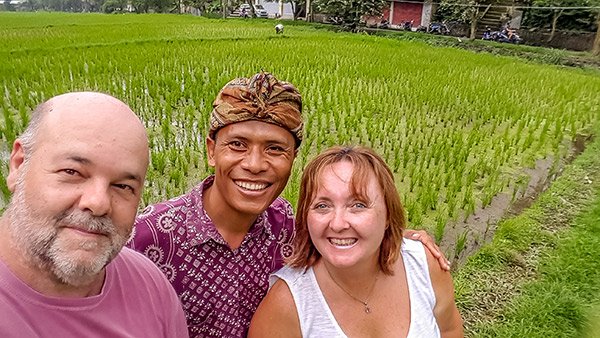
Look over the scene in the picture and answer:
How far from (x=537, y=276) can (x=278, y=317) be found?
233 cm

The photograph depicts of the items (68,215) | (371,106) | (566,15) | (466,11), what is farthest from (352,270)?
(566,15)

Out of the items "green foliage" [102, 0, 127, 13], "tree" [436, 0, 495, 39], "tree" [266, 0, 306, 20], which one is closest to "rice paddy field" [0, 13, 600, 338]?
"tree" [436, 0, 495, 39]

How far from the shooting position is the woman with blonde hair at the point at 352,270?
1.37 metres

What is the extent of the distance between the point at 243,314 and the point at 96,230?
77cm

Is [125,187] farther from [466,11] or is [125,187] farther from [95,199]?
[466,11]

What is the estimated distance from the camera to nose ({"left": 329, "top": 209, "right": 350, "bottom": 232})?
1340mm

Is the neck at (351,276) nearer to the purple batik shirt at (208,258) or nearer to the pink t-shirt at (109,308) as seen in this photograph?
the purple batik shirt at (208,258)

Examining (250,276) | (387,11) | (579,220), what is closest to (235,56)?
→ (579,220)

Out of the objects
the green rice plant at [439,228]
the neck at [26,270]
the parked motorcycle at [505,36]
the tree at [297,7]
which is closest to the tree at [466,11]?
the parked motorcycle at [505,36]

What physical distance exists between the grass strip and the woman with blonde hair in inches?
47.5

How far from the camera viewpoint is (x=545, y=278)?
9.68ft

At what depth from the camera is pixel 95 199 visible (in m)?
0.94

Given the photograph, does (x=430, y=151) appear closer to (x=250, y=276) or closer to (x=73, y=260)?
(x=250, y=276)

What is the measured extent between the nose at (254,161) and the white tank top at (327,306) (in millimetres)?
346
